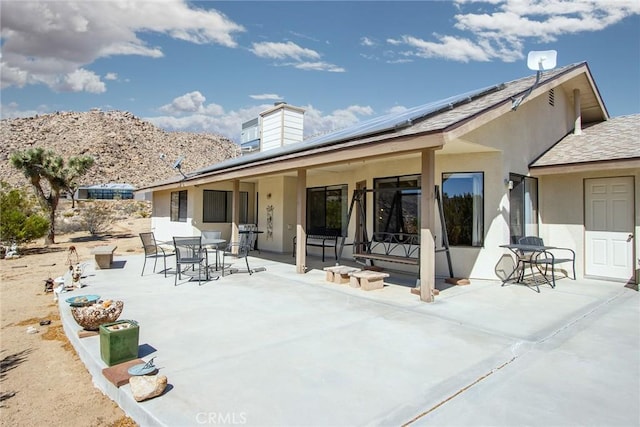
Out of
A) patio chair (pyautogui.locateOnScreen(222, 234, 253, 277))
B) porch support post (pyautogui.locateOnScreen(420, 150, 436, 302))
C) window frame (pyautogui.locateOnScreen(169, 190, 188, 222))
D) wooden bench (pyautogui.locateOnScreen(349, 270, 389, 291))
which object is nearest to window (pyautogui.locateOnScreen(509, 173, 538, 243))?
porch support post (pyautogui.locateOnScreen(420, 150, 436, 302))

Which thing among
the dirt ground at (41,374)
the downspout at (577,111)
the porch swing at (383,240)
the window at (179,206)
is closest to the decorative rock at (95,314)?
the dirt ground at (41,374)

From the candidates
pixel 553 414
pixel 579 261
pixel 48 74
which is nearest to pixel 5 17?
pixel 553 414

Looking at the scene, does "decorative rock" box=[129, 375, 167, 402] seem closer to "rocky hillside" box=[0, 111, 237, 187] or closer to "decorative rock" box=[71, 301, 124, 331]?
"decorative rock" box=[71, 301, 124, 331]

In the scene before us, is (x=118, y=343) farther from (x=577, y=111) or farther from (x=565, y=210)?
(x=577, y=111)

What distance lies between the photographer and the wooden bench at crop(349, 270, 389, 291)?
Result: 23.9 ft

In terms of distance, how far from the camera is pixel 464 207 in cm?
845

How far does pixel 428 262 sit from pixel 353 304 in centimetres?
144

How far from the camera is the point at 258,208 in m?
15.2

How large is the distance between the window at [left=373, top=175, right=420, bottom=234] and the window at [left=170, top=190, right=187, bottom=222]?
957 cm

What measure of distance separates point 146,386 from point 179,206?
14636 mm

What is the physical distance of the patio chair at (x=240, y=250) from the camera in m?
9.22

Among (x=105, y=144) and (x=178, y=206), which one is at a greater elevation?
(x=105, y=144)

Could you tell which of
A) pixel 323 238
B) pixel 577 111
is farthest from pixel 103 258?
pixel 577 111

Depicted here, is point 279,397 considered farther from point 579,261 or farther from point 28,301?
point 579,261
